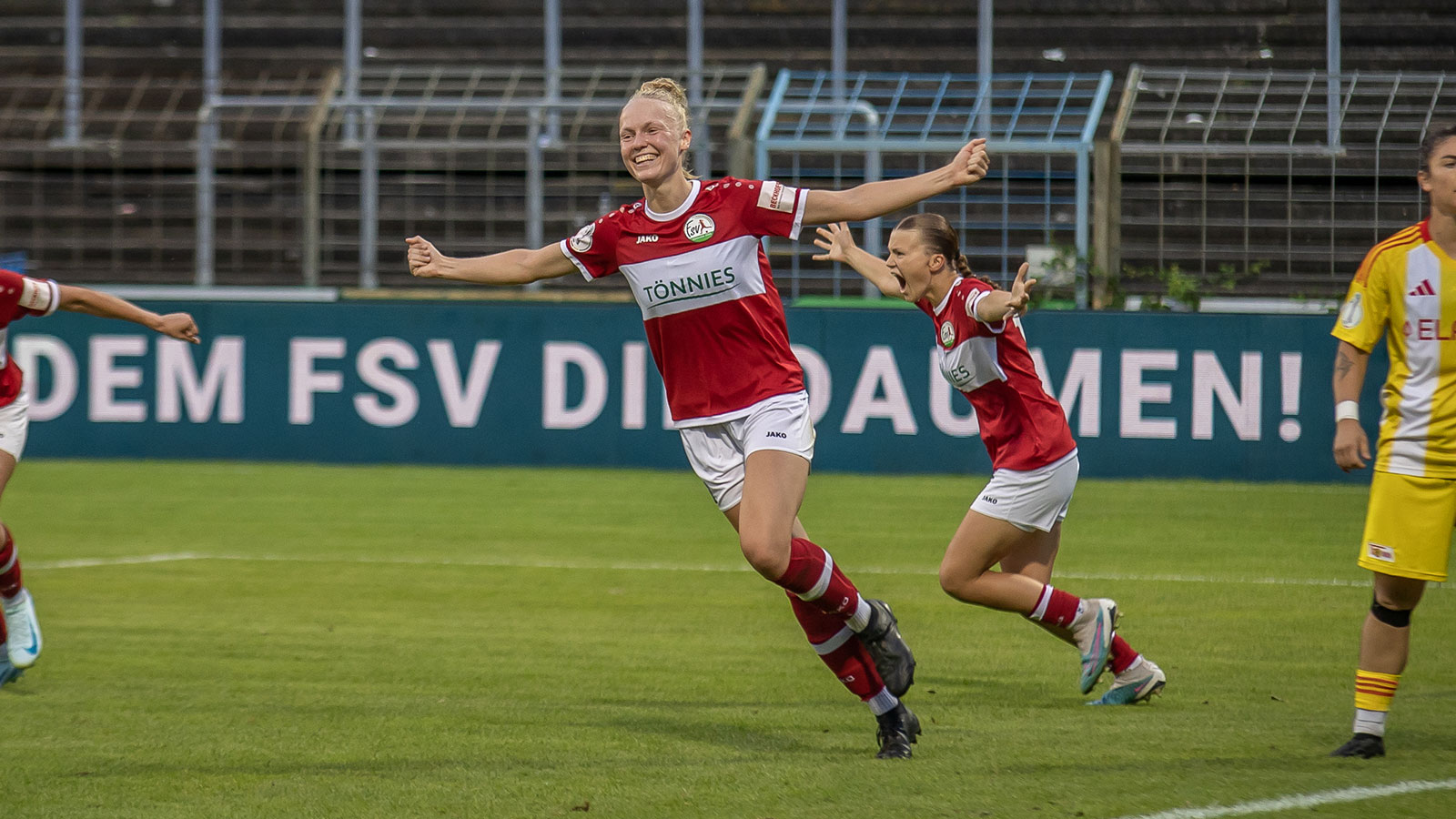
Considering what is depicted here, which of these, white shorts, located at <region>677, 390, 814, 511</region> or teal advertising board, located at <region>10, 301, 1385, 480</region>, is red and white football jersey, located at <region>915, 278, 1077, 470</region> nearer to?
white shorts, located at <region>677, 390, 814, 511</region>

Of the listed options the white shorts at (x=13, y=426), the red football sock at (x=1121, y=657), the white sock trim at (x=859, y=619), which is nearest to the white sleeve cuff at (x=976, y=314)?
the white sock trim at (x=859, y=619)

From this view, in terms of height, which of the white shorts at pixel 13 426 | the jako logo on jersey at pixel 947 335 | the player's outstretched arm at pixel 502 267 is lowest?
the white shorts at pixel 13 426

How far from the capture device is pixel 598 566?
964cm

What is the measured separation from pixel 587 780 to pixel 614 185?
11621mm

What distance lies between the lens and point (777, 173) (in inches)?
617

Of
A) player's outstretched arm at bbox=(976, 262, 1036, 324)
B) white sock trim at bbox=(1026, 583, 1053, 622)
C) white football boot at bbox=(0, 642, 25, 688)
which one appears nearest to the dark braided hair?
player's outstretched arm at bbox=(976, 262, 1036, 324)

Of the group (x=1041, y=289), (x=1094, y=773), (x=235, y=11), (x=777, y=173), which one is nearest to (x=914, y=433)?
(x=1041, y=289)

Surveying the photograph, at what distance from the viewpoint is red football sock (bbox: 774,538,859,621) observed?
5.24 metres

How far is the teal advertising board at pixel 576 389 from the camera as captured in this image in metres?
13.7

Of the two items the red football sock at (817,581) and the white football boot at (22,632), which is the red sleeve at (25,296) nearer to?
the white football boot at (22,632)

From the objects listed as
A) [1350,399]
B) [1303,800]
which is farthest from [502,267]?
[1303,800]

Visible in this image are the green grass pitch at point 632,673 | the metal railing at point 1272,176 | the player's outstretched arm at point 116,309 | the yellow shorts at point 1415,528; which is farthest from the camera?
the metal railing at point 1272,176

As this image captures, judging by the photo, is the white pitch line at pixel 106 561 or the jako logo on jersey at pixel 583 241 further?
the white pitch line at pixel 106 561

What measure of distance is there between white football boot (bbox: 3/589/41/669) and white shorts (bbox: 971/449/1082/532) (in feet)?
12.4
